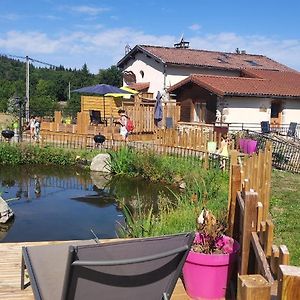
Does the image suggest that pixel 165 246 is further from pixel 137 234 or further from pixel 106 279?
pixel 137 234

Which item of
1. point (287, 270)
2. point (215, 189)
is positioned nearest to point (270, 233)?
point (287, 270)

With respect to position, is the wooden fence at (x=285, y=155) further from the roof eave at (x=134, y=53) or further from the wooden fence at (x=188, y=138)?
the roof eave at (x=134, y=53)

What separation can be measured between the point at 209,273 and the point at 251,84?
20.5 m

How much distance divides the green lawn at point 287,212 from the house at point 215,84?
10.5 m

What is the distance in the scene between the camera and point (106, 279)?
2578 millimetres

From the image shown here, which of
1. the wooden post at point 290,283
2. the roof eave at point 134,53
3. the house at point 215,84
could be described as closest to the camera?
the wooden post at point 290,283

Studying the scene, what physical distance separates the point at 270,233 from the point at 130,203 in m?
7.96

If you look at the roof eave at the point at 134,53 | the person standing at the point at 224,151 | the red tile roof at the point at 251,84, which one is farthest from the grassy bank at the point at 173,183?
the roof eave at the point at 134,53

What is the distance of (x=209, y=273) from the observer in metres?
3.77

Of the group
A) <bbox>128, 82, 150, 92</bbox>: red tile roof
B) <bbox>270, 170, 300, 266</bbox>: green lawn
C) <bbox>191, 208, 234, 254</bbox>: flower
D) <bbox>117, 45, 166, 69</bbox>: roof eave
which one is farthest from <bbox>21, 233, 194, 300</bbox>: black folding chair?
<bbox>128, 82, 150, 92</bbox>: red tile roof

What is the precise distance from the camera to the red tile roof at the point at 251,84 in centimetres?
2142

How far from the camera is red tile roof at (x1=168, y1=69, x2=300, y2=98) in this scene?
21.4 m

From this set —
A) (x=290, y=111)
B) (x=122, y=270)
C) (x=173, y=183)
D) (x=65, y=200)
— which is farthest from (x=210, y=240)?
(x=290, y=111)

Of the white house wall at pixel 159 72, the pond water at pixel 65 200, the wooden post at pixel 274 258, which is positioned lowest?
the pond water at pixel 65 200
